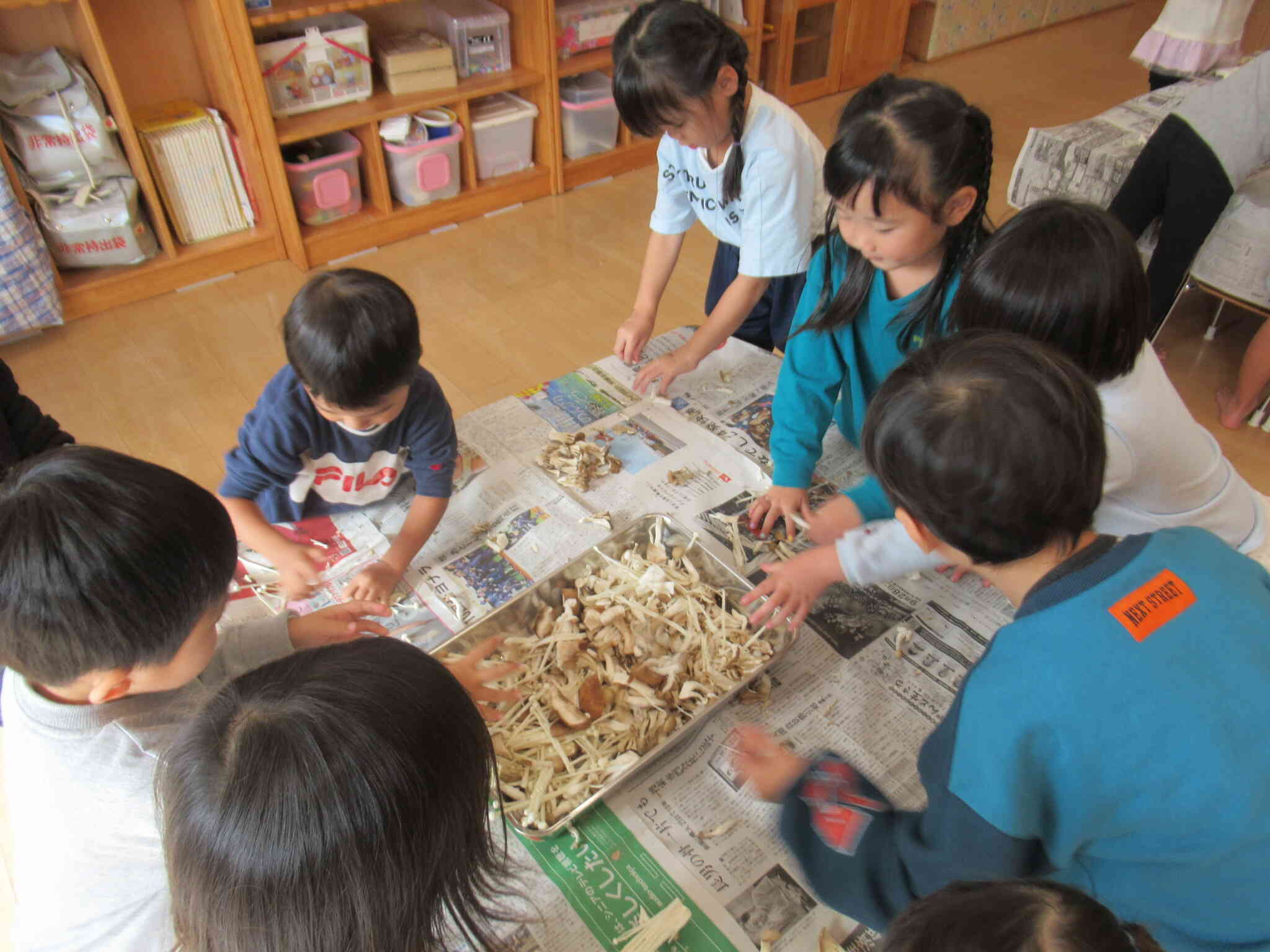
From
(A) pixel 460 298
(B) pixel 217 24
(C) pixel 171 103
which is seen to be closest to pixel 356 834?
(A) pixel 460 298

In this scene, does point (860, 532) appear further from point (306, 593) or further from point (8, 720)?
point (8, 720)

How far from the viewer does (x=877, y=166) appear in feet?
3.14

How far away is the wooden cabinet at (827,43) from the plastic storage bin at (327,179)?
177cm

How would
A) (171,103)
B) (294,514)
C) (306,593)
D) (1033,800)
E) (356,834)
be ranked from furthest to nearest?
(171,103), (294,514), (306,593), (1033,800), (356,834)

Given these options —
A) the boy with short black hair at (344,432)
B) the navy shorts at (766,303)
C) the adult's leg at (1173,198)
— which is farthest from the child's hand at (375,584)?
the adult's leg at (1173,198)

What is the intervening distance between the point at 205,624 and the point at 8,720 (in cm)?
19

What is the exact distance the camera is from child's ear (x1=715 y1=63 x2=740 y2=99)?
1.24 meters

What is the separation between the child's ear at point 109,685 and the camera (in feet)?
2.24

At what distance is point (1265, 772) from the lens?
61 cm

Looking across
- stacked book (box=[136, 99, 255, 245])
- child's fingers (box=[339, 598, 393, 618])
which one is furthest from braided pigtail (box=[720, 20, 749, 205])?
stacked book (box=[136, 99, 255, 245])

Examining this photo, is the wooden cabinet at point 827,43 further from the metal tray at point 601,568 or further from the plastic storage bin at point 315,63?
the metal tray at point 601,568

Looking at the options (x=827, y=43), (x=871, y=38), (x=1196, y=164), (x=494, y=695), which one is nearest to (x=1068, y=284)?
(x=494, y=695)

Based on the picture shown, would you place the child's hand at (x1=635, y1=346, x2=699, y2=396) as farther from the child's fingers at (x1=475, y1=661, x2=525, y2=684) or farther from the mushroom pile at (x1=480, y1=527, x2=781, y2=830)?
the child's fingers at (x1=475, y1=661, x2=525, y2=684)

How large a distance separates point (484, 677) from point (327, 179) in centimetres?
212
